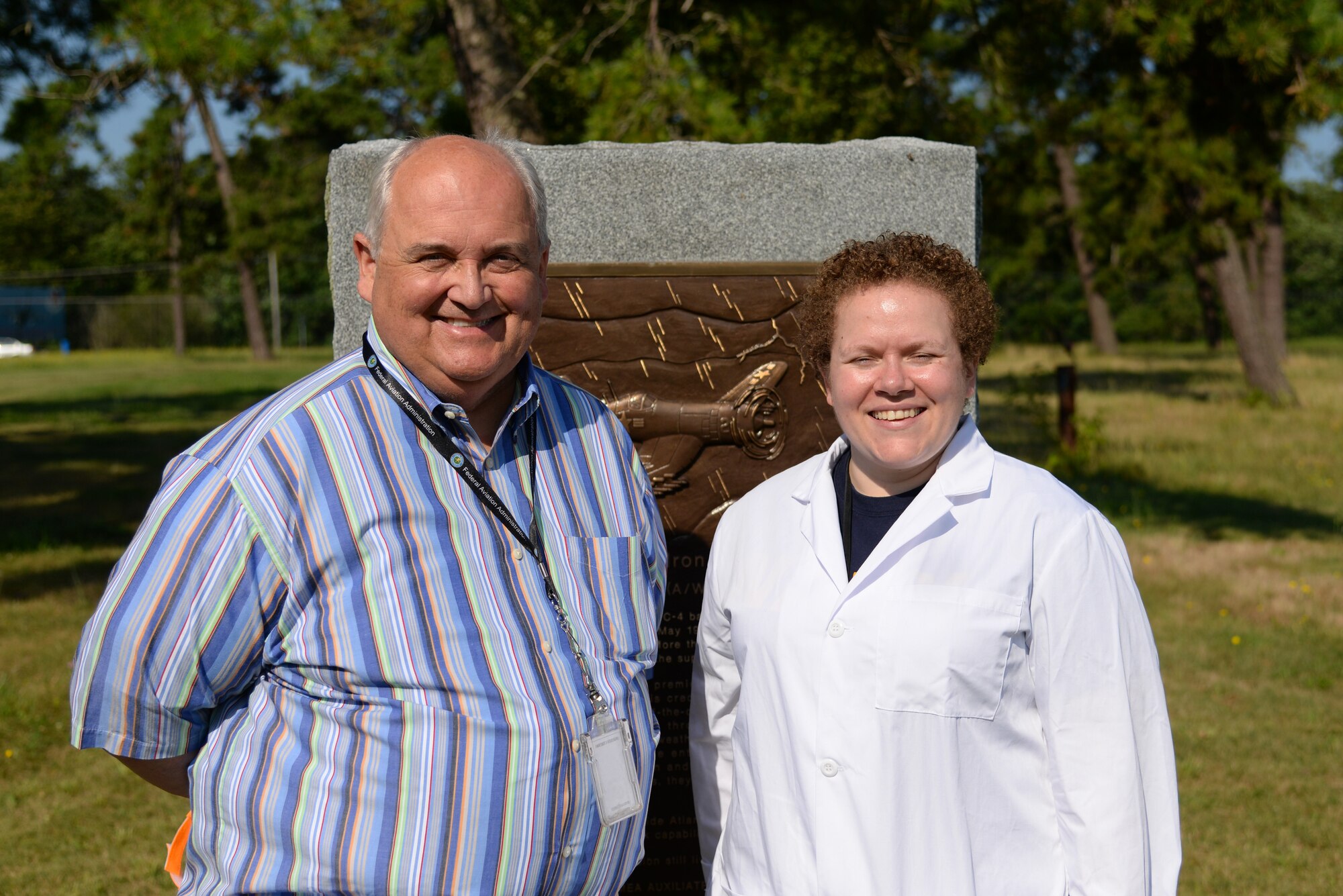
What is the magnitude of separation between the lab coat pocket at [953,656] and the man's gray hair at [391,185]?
0.93 m

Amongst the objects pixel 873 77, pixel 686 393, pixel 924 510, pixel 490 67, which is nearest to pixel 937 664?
pixel 924 510

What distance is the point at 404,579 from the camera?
184 cm

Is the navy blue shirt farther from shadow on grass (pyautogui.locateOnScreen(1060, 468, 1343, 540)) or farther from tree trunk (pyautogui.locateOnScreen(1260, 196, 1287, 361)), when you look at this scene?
tree trunk (pyautogui.locateOnScreen(1260, 196, 1287, 361))

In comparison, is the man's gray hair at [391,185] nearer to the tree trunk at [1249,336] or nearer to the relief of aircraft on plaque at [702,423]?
the relief of aircraft on plaque at [702,423]

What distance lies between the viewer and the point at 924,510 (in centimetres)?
205

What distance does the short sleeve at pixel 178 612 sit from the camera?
69.5 inches

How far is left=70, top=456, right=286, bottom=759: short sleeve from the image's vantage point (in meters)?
1.76

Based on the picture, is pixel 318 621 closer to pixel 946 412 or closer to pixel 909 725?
pixel 909 725

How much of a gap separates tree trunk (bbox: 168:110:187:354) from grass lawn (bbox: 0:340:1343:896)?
41.1ft

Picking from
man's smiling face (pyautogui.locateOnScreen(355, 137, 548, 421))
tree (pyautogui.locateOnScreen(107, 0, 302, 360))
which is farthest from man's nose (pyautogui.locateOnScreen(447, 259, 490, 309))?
tree (pyautogui.locateOnScreen(107, 0, 302, 360))

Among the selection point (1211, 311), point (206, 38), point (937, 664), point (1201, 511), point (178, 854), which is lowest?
point (1201, 511)

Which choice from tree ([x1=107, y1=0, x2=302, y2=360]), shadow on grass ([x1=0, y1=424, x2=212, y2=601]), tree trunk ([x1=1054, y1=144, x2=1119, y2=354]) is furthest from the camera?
tree trunk ([x1=1054, y1=144, x2=1119, y2=354])

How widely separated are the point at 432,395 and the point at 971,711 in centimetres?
103

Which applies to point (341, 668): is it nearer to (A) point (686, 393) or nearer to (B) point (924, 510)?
(B) point (924, 510)
